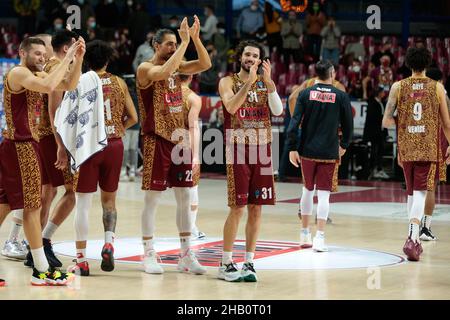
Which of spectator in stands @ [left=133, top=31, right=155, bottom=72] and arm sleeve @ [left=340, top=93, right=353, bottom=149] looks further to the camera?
spectator in stands @ [left=133, top=31, right=155, bottom=72]

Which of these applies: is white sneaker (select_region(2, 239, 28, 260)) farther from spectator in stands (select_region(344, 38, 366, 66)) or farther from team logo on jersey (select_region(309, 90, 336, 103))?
spectator in stands (select_region(344, 38, 366, 66))

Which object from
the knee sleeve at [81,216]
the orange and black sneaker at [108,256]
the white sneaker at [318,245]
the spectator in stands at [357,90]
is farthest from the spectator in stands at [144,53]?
the orange and black sneaker at [108,256]

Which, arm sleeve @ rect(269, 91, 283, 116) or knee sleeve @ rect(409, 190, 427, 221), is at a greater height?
arm sleeve @ rect(269, 91, 283, 116)

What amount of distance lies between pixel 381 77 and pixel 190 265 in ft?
38.1

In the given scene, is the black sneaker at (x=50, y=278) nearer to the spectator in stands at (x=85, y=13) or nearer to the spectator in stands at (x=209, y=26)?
the spectator in stands at (x=209, y=26)

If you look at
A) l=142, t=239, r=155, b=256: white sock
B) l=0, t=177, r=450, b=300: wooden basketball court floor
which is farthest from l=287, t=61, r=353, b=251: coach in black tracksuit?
l=142, t=239, r=155, b=256: white sock

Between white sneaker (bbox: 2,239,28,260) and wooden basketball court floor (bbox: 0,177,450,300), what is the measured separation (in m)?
0.13

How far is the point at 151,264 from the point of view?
8578 millimetres

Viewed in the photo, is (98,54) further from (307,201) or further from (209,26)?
(209,26)

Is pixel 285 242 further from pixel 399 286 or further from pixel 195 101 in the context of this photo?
pixel 399 286

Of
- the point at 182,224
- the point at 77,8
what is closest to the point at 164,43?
the point at 182,224

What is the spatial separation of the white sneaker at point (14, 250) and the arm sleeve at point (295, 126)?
2.95m

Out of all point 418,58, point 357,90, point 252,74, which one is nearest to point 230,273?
point 252,74

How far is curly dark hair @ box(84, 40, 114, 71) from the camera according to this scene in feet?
28.2
